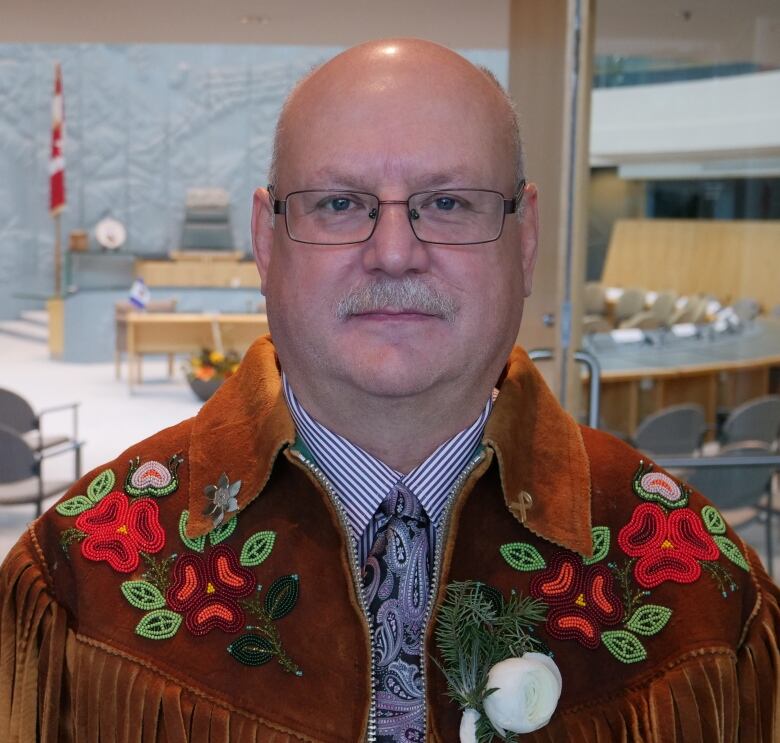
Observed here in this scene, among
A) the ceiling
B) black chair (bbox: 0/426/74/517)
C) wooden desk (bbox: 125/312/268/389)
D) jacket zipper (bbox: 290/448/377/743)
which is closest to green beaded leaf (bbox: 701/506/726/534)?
jacket zipper (bbox: 290/448/377/743)

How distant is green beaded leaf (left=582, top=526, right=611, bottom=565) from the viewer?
118 centimetres

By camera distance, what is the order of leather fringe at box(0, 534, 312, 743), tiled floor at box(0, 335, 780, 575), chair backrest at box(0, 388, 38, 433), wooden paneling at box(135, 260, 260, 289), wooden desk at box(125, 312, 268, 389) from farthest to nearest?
1. wooden paneling at box(135, 260, 260, 289)
2. wooden desk at box(125, 312, 268, 389)
3. tiled floor at box(0, 335, 780, 575)
4. chair backrest at box(0, 388, 38, 433)
5. leather fringe at box(0, 534, 312, 743)

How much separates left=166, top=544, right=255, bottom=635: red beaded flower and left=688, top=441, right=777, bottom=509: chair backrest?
305 cm

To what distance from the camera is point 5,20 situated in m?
5.18

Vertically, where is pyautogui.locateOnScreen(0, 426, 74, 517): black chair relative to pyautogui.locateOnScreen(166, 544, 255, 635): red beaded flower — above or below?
below

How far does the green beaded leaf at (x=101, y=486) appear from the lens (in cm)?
123

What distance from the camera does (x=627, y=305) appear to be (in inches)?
155

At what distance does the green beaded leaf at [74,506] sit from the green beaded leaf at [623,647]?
538mm

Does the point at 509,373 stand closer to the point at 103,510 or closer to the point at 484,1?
the point at 103,510

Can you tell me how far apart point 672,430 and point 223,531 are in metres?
3.09

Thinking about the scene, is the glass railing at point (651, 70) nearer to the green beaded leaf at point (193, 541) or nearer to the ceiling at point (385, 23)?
the ceiling at point (385, 23)

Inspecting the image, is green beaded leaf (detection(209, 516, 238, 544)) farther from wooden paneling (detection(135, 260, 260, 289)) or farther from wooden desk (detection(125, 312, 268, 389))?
wooden paneling (detection(135, 260, 260, 289))

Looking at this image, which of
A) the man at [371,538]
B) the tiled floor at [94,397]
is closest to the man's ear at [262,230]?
the man at [371,538]

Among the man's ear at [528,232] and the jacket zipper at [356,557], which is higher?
the man's ear at [528,232]
